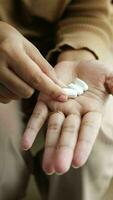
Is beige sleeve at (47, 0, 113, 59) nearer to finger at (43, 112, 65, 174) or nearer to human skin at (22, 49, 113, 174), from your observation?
human skin at (22, 49, 113, 174)

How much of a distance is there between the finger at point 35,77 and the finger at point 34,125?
4cm

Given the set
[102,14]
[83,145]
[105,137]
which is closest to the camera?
[83,145]

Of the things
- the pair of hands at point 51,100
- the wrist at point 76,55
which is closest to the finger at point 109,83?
the pair of hands at point 51,100

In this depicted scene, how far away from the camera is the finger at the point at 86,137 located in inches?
22.3

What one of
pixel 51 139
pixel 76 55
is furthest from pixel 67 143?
pixel 76 55

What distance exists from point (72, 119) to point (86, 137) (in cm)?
5

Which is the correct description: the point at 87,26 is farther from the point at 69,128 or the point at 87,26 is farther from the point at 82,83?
the point at 69,128

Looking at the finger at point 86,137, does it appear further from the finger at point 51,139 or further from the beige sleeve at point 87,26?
the beige sleeve at point 87,26

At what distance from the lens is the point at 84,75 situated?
75 centimetres

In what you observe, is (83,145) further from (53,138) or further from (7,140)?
(7,140)

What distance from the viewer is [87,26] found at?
2.80 feet

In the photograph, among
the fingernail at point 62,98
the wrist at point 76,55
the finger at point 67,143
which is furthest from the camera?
the wrist at point 76,55

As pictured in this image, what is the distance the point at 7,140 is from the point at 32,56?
17 cm

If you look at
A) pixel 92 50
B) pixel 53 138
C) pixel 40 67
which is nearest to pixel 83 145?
pixel 53 138
